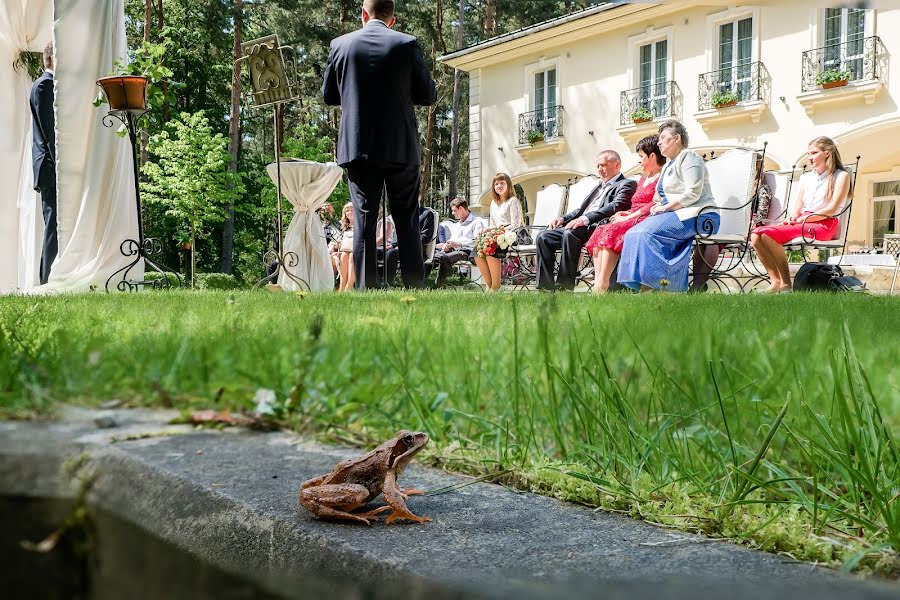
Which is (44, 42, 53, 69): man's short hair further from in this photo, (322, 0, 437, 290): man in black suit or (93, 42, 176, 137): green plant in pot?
(322, 0, 437, 290): man in black suit

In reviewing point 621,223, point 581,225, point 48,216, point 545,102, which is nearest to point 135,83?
point 48,216

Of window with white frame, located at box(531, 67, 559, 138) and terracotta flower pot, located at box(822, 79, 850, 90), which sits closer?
terracotta flower pot, located at box(822, 79, 850, 90)

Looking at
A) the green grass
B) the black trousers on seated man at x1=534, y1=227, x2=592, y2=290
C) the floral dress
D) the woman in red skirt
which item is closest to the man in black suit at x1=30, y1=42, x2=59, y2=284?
the black trousers on seated man at x1=534, y1=227, x2=592, y2=290

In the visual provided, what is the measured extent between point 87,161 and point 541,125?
1691 centimetres

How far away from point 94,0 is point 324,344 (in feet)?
19.6

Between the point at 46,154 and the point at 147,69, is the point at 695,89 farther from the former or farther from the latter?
the point at 46,154

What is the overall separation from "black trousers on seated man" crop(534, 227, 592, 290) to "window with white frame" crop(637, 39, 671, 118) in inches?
518

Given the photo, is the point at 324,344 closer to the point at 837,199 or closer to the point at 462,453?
the point at 462,453

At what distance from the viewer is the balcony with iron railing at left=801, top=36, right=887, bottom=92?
1566cm

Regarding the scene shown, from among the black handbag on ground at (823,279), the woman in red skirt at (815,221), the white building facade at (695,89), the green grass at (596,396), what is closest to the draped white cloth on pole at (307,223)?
the woman in red skirt at (815,221)

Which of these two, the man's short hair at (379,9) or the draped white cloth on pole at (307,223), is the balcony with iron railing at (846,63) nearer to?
the draped white cloth on pole at (307,223)

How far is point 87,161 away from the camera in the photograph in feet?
22.0

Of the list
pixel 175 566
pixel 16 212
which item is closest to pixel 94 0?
pixel 16 212

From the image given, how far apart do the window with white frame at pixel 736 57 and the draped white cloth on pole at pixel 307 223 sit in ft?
41.2
